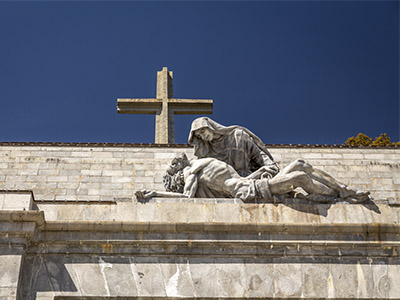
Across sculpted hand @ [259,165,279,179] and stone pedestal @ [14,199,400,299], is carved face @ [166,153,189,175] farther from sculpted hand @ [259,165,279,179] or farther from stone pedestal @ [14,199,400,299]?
sculpted hand @ [259,165,279,179]

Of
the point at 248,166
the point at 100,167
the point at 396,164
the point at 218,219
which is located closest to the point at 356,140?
the point at 396,164

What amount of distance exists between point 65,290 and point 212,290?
219 centimetres

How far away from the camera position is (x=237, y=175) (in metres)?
12.9

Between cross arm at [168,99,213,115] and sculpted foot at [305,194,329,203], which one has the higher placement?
cross arm at [168,99,213,115]

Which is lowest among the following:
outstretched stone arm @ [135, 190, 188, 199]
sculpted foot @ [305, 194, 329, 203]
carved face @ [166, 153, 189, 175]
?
sculpted foot @ [305, 194, 329, 203]

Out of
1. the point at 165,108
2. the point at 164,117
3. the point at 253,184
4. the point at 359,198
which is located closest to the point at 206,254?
the point at 253,184

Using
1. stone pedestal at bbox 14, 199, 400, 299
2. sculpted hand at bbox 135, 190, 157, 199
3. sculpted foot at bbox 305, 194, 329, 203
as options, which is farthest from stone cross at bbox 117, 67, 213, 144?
stone pedestal at bbox 14, 199, 400, 299

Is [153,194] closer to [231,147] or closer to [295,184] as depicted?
[231,147]

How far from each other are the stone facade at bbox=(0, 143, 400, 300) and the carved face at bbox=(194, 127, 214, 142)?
5.02 feet

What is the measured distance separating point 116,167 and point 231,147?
475cm

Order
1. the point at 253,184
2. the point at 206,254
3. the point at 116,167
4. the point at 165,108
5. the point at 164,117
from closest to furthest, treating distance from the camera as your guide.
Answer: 1. the point at 206,254
2. the point at 253,184
3. the point at 116,167
4. the point at 164,117
5. the point at 165,108

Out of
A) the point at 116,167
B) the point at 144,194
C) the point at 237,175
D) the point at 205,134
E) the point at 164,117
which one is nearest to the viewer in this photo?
the point at 144,194

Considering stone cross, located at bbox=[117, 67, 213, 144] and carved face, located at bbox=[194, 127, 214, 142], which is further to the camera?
stone cross, located at bbox=[117, 67, 213, 144]

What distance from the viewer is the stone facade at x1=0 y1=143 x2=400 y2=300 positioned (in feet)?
37.3
